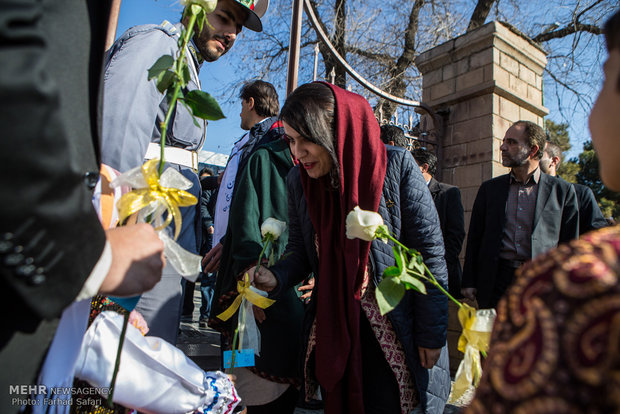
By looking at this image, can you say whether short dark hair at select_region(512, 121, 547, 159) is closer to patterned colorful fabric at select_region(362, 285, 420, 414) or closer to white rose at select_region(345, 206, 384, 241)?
patterned colorful fabric at select_region(362, 285, 420, 414)

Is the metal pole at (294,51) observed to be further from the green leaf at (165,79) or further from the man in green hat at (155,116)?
the green leaf at (165,79)

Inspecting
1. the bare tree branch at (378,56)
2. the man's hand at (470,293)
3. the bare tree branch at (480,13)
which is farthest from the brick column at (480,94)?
the bare tree branch at (480,13)

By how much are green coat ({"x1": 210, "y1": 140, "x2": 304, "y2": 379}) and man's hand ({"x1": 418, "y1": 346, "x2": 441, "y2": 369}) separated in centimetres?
68

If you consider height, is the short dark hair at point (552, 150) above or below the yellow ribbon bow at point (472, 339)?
above

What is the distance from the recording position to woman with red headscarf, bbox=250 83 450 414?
171cm

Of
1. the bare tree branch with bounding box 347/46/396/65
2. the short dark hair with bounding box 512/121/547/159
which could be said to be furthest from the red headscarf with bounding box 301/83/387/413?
the bare tree branch with bounding box 347/46/396/65

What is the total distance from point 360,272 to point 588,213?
2670mm

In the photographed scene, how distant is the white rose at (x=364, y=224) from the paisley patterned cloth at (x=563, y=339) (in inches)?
31.1

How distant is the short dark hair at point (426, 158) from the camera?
4340mm

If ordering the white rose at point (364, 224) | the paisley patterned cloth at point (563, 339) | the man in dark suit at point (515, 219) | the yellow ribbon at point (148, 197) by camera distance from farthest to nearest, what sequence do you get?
the man in dark suit at point (515, 219)
the white rose at point (364, 224)
the yellow ribbon at point (148, 197)
the paisley patterned cloth at point (563, 339)

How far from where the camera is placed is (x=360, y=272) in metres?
1.74

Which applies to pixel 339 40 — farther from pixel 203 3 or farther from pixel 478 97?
pixel 203 3

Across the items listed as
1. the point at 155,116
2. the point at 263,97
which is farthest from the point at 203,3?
the point at 263,97

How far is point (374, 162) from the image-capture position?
178cm
